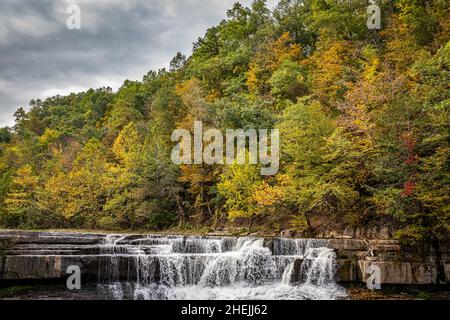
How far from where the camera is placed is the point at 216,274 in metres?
16.3

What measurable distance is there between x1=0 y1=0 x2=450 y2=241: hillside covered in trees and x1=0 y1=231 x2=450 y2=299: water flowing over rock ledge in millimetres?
1320

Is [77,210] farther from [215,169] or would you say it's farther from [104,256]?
[104,256]

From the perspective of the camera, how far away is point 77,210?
3416 cm

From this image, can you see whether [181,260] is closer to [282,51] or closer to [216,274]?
[216,274]

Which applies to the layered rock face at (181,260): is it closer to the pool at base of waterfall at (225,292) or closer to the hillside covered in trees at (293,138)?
the pool at base of waterfall at (225,292)

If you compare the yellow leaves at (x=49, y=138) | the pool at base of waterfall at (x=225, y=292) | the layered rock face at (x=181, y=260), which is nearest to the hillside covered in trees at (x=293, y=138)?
the layered rock face at (x=181, y=260)

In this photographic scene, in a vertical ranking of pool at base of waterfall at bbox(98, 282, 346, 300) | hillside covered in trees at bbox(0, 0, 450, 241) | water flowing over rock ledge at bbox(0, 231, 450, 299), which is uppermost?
hillside covered in trees at bbox(0, 0, 450, 241)

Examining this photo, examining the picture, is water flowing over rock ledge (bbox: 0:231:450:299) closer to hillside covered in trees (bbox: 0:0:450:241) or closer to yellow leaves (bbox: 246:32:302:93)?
hillside covered in trees (bbox: 0:0:450:241)

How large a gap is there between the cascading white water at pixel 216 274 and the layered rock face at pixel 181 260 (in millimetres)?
41

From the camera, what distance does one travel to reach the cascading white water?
1504 centimetres

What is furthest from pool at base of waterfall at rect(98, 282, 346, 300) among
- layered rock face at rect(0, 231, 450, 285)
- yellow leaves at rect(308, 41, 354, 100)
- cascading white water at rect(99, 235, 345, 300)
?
yellow leaves at rect(308, 41, 354, 100)

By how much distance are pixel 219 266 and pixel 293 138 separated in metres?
→ 8.82

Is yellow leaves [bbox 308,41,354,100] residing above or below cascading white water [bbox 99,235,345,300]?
above

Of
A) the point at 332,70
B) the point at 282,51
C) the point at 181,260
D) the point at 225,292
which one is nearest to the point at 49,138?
the point at 282,51
